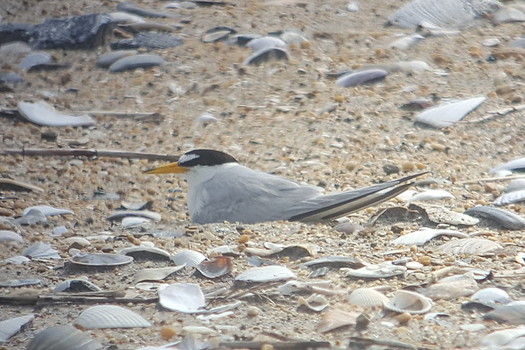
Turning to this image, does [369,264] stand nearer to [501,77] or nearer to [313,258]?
[313,258]

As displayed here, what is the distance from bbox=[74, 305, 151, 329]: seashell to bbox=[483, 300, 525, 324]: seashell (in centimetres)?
114

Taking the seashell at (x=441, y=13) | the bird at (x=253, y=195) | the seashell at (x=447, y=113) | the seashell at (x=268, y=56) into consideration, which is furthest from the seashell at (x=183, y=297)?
the seashell at (x=441, y=13)

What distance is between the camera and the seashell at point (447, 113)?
19.7 ft

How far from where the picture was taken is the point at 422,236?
4.28 metres

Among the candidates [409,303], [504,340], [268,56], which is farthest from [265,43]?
[504,340]

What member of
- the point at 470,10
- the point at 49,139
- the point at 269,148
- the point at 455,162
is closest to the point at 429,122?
the point at 455,162

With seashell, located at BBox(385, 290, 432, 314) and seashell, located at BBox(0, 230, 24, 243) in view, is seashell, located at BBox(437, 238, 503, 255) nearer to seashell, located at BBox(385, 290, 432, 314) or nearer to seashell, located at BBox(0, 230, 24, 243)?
seashell, located at BBox(385, 290, 432, 314)

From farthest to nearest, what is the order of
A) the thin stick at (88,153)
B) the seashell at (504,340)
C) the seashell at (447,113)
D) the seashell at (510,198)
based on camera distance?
the seashell at (447,113), the thin stick at (88,153), the seashell at (510,198), the seashell at (504,340)

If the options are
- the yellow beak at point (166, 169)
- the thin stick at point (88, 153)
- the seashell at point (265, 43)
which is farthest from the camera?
the seashell at point (265, 43)

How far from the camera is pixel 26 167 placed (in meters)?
5.84

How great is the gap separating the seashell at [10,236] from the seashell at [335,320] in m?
1.73

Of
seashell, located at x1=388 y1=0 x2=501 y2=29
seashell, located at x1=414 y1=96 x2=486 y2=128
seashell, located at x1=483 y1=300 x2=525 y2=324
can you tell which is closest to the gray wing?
seashell, located at x1=414 y1=96 x2=486 y2=128

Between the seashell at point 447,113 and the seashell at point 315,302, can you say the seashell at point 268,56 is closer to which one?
the seashell at point 447,113

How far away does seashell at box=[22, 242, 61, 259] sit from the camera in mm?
4293
